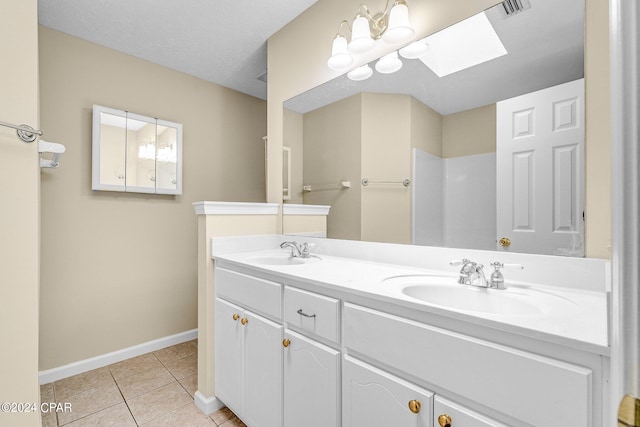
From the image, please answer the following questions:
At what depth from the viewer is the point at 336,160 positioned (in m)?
1.86

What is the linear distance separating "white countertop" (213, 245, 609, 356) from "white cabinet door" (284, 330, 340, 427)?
23 centimetres

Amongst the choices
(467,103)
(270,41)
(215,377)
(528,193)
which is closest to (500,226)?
(528,193)

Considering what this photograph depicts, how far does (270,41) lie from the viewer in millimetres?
2221

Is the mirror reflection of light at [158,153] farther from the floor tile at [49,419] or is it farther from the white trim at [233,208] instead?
the floor tile at [49,419]

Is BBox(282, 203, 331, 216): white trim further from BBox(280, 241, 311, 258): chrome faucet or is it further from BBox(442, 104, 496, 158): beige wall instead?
BBox(442, 104, 496, 158): beige wall

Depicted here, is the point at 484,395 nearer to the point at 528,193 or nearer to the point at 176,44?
the point at 528,193

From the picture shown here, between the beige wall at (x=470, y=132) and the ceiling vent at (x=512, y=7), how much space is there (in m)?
0.34

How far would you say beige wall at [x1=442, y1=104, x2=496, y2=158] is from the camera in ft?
4.05

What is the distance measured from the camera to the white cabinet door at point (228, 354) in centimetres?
153

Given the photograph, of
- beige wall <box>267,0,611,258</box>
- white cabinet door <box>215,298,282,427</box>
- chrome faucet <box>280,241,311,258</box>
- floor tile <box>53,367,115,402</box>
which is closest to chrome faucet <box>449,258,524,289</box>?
beige wall <box>267,0,611,258</box>

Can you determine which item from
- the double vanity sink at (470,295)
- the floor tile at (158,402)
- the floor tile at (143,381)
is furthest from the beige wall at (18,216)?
the double vanity sink at (470,295)

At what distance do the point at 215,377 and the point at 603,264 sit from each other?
1872mm

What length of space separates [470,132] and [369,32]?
2.47 feet

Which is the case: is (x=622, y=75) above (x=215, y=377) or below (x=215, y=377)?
above
